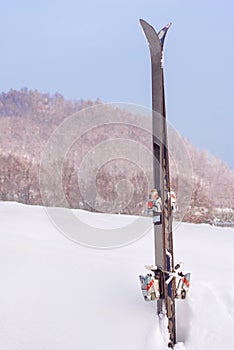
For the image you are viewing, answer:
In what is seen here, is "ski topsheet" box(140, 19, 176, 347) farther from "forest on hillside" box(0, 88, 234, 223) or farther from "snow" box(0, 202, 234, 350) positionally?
"forest on hillside" box(0, 88, 234, 223)

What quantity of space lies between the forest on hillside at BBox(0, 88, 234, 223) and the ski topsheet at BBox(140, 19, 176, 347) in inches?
55.6

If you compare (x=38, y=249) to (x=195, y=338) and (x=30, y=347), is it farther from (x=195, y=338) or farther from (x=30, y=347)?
(x=195, y=338)

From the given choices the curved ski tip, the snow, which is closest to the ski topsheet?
the curved ski tip

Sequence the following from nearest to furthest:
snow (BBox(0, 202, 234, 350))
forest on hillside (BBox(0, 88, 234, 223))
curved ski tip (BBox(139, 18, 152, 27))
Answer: snow (BBox(0, 202, 234, 350)), curved ski tip (BBox(139, 18, 152, 27)), forest on hillside (BBox(0, 88, 234, 223))

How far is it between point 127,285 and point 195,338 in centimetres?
49

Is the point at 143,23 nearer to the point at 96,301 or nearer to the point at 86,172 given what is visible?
the point at 96,301

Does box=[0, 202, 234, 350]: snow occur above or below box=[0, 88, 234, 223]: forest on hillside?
below

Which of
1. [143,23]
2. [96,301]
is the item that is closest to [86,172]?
[96,301]

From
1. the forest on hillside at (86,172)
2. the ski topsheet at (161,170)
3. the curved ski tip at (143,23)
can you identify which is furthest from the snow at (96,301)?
the curved ski tip at (143,23)

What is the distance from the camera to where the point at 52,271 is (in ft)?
7.37

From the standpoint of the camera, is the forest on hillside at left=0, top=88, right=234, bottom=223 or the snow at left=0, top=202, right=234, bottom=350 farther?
the forest on hillside at left=0, top=88, right=234, bottom=223

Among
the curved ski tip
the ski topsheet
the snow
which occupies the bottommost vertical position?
the snow

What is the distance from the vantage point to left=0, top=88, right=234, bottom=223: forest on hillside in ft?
17.8

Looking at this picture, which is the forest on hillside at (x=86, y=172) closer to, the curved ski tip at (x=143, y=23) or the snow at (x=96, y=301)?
the snow at (x=96, y=301)
